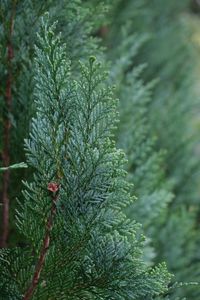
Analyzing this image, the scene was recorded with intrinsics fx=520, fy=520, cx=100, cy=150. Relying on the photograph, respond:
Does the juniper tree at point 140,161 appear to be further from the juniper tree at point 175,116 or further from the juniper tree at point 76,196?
the juniper tree at point 76,196

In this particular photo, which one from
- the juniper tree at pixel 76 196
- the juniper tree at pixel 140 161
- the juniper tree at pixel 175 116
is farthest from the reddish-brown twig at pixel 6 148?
the juniper tree at pixel 175 116

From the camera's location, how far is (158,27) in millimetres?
5297

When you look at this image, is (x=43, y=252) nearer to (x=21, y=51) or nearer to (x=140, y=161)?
(x=21, y=51)

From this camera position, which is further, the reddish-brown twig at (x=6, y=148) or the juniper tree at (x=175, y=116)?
the juniper tree at (x=175, y=116)

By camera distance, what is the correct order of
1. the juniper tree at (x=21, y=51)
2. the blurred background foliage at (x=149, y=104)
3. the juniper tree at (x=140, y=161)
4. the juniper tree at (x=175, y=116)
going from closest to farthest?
the juniper tree at (x=21, y=51) < the blurred background foliage at (x=149, y=104) < the juniper tree at (x=140, y=161) < the juniper tree at (x=175, y=116)

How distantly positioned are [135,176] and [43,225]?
1.20 meters

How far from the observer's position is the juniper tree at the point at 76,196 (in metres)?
1.47

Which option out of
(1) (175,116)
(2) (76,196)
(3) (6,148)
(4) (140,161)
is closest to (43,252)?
(2) (76,196)

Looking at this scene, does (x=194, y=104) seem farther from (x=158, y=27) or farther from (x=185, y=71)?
(x=158, y=27)

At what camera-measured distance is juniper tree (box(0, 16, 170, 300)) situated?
4.81 ft

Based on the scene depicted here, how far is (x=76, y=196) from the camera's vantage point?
148 cm

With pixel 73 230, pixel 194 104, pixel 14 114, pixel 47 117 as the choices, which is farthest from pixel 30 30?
pixel 194 104

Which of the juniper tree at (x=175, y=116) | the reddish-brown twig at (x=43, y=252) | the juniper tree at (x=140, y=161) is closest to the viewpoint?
the reddish-brown twig at (x=43, y=252)

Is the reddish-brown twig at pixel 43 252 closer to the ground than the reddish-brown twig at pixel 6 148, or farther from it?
closer to the ground
